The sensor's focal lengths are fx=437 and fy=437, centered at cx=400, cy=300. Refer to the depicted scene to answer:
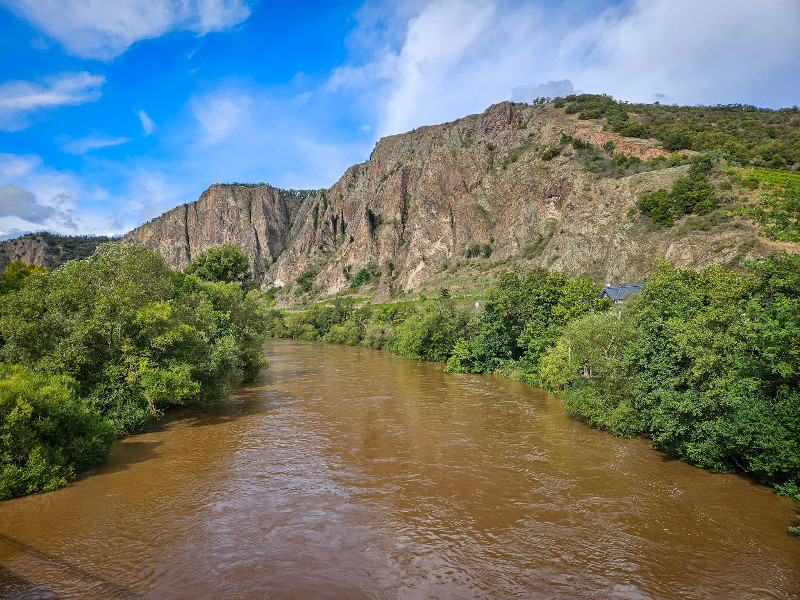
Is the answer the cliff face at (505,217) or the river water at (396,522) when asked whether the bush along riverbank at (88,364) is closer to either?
the river water at (396,522)

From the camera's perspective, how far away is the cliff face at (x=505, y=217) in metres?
67.2

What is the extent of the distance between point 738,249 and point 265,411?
55452 mm

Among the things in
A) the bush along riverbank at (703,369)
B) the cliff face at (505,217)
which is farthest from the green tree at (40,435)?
the cliff face at (505,217)

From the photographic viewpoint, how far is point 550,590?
10.2 m

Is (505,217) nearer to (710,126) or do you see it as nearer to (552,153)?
(552,153)

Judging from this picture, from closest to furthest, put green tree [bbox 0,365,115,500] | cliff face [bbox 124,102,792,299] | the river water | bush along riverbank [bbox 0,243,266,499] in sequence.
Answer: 1. the river water
2. green tree [bbox 0,365,115,500]
3. bush along riverbank [bbox 0,243,266,499]
4. cliff face [bbox 124,102,792,299]

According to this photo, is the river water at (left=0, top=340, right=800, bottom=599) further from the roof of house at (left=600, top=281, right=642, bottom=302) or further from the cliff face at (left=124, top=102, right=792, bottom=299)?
the cliff face at (left=124, top=102, right=792, bottom=299)

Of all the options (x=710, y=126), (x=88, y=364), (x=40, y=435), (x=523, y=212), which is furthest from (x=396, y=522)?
(x=710, y=126)

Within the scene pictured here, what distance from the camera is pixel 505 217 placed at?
116 meters

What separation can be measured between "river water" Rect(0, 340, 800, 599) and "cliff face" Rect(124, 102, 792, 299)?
1812 inches

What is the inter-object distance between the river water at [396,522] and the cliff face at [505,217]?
46.0m

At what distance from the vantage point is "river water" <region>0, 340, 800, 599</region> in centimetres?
1036

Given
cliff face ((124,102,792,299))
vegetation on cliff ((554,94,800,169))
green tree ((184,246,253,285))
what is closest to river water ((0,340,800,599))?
green tree ((184,246,253,285))

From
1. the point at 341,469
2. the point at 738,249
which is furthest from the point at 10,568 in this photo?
the point at 738,249
